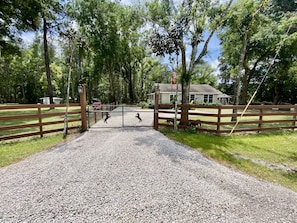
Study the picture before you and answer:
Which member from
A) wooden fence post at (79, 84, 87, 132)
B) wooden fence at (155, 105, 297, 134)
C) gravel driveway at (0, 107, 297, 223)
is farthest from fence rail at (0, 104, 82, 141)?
wooden fence at (155, 105, 297, 134)

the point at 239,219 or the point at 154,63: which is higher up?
the point at 154,63

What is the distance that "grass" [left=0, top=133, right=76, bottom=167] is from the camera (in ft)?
13.6

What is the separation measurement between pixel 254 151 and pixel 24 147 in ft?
23.4

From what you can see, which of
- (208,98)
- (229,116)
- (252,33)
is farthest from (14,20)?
(208,98)

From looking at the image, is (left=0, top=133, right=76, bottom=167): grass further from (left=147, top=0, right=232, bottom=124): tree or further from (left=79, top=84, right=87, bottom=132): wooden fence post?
(left=147, top=0, right=232, bottom=124): tree

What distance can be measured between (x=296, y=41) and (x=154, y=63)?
21244 millimetres

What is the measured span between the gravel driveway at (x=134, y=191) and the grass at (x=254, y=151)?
471mm

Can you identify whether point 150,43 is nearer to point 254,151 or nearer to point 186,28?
point 186,28

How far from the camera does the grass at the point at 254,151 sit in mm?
3744

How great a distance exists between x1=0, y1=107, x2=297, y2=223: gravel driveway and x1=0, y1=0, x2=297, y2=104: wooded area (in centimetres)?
395

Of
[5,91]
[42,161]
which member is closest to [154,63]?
[42,161]

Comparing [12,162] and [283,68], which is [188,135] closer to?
[12,162]

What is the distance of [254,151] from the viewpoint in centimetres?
507

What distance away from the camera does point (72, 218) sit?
7.18 ft
